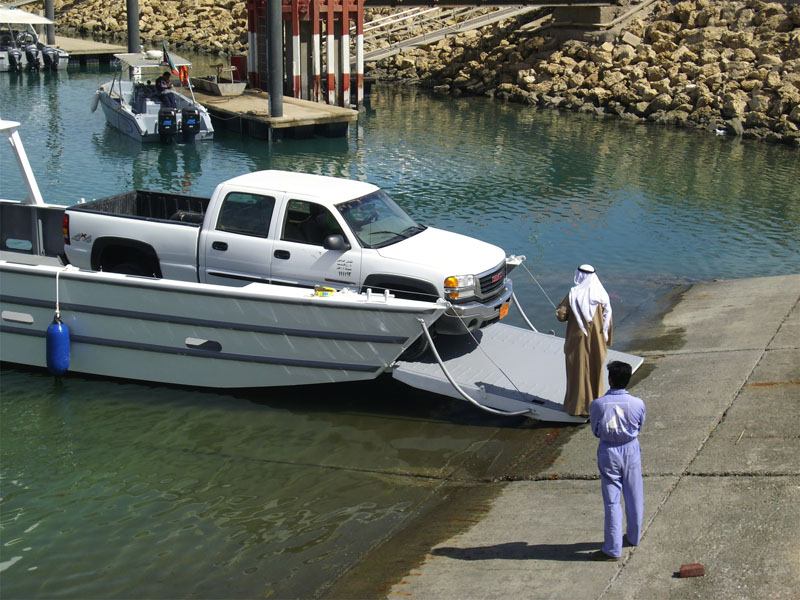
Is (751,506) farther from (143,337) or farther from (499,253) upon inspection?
(143,337)

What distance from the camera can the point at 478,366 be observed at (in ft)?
35.9

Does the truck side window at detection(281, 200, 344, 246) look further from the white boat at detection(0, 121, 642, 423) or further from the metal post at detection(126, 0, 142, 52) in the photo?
the metal post at detection(126, 0, 142, 52)

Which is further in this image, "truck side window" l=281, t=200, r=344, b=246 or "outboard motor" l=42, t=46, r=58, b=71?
"outboard motor" l=42, t=46, r=58, b=71

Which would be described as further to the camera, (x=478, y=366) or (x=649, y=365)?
(x=649, y=365)

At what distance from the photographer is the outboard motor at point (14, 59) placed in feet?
151

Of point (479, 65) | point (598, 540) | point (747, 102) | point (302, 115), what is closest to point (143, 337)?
point (598, 540)

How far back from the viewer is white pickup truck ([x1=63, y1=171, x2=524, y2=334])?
35.0 ft

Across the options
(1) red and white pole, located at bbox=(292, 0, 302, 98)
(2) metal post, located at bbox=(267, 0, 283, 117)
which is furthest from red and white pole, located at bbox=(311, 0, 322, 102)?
(2) metal post, located at bbox=(267, 0, 283, 117)

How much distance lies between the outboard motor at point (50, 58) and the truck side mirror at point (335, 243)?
137 feet

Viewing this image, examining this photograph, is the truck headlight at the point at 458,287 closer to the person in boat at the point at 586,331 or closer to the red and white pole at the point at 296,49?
the person in boat at the point at 586,331

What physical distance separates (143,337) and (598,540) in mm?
5934

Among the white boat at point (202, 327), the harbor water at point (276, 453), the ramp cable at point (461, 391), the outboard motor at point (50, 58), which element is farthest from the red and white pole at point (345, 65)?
the ramp cable at point (461, 391)

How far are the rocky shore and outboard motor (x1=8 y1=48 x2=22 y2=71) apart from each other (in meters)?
17.1

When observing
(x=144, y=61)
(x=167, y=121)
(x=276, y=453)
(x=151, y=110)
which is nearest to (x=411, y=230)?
(x=276, y=453)
